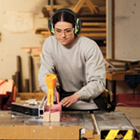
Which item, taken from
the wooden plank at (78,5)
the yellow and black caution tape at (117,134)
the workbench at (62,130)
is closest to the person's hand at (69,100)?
the workbench at (62,130)

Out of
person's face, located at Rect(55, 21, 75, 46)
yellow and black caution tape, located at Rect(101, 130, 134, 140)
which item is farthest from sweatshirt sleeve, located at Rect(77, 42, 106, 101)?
yellow and black caution tape, located at Rect(101, 130, 134, 140)

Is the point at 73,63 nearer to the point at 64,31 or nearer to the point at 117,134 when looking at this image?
the point at 64,31

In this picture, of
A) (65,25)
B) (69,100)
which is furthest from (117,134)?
(65,25)

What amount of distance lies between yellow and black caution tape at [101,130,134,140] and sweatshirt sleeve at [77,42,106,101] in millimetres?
487

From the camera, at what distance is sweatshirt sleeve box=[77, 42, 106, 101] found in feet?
6.82

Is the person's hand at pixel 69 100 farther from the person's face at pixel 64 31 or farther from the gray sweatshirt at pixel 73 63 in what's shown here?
the person's face at pixel 64 31

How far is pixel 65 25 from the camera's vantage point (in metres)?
2.17

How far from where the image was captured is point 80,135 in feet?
5.15

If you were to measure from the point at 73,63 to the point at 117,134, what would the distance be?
0.92 metres

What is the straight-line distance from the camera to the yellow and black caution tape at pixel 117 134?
5.25 ft

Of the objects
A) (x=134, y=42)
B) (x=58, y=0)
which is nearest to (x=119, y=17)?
(x=134, y=42)

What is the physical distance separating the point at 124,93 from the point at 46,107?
3.84 m

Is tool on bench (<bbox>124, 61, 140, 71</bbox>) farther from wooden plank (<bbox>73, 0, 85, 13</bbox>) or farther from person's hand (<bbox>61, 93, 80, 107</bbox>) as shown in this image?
person's hand (<bbox>61, 93, 80, 107</bbox>)

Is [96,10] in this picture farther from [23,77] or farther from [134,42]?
Result: [23,77]
